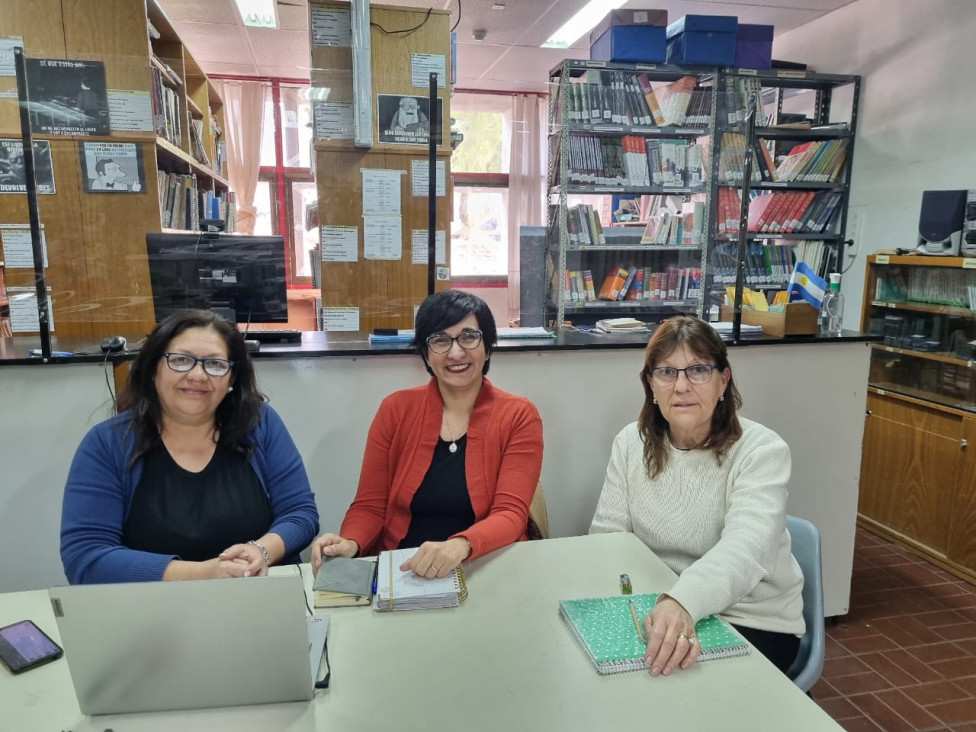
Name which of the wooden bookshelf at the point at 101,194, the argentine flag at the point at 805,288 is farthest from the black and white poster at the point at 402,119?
the argentine flag at the point at 805,288

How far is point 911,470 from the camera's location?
10.9 ft

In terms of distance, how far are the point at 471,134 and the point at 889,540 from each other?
14.7 feet

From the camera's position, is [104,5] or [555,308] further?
[555,308]

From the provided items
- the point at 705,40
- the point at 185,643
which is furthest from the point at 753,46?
the point at 185,643

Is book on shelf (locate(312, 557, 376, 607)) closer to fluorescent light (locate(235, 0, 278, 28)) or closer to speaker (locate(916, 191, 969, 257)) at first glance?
speaker (locate(916, 191, 969, 257))

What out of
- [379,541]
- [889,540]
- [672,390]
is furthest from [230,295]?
[889,540]

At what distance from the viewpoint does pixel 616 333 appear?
97.9 inches

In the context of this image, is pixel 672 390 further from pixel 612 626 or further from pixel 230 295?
pixel 230 295

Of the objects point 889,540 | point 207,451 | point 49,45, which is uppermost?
point 49,45

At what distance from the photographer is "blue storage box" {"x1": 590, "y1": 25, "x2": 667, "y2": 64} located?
3.98m

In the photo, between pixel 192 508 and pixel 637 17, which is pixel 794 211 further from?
pixel 192 508

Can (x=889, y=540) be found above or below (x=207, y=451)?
below

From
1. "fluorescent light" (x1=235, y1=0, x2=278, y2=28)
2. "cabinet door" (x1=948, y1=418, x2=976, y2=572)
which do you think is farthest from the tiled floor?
"fluorescent light" (x1=235, y1=0, x2=278, y2=28)

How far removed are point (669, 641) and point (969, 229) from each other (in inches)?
119
